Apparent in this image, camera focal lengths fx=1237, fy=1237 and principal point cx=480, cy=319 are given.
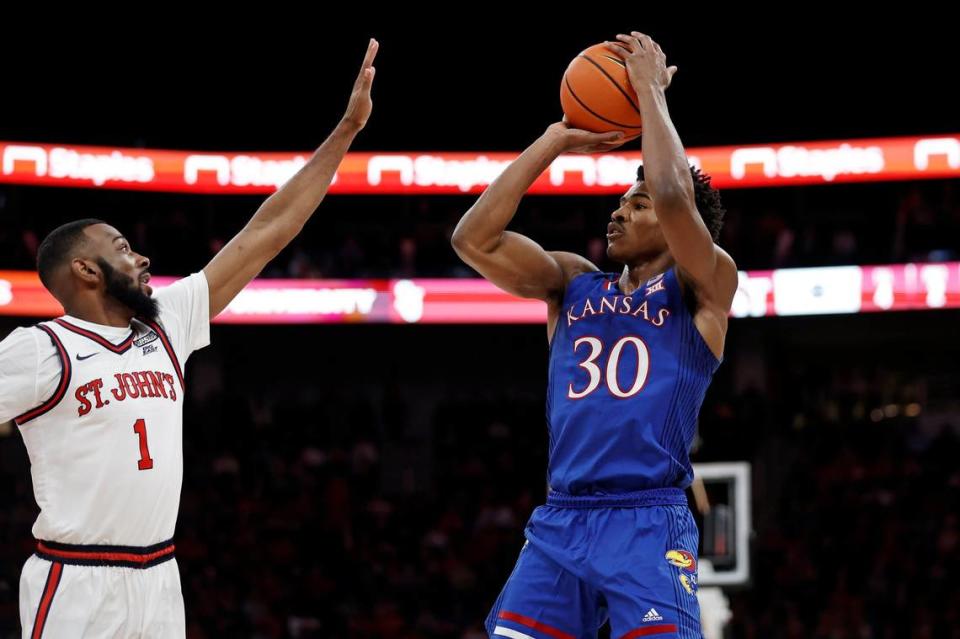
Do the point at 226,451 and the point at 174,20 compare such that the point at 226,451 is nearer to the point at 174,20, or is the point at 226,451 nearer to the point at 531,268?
the point at 174,20

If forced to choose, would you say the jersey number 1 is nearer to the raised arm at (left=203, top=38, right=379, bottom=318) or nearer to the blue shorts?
the raised arm at (left=203, top=38, right=379, bottom=318)

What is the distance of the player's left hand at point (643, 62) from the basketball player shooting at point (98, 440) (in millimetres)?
1731

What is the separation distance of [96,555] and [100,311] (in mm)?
758

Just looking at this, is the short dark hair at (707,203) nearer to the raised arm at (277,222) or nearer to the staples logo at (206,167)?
the raised arm at (277,222)

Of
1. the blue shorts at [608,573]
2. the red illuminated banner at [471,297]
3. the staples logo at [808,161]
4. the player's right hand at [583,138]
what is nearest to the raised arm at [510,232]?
the player's right hand at [583,138]

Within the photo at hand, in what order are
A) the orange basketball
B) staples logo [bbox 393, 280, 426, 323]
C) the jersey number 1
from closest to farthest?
the jersey number 1 < the orange basketball < staples logo [bbox 393, 280, 426, 323]

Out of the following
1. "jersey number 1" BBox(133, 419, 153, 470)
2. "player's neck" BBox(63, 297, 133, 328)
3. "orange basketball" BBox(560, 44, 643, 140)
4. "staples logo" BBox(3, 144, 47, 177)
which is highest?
"staples logo" BBox(3, 144, 47, 177)

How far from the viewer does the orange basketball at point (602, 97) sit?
4.28 meters

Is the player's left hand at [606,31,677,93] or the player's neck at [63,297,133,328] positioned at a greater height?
the player's left hand at [606,31,677,93]

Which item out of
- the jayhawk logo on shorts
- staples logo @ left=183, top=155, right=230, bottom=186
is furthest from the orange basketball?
staples logo @ left=183, top=155, right=230, bottom=186

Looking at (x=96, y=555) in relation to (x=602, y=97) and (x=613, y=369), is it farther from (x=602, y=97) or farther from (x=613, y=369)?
(x=602, y=97)

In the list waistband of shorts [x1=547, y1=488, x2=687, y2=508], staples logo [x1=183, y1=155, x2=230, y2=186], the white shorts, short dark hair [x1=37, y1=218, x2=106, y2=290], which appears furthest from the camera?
staples logo [x1=183, y1=155, x2=230, y2=186]

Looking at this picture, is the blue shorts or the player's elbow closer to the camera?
the blue shorts

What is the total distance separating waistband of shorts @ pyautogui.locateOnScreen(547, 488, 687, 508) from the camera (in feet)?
12.9
